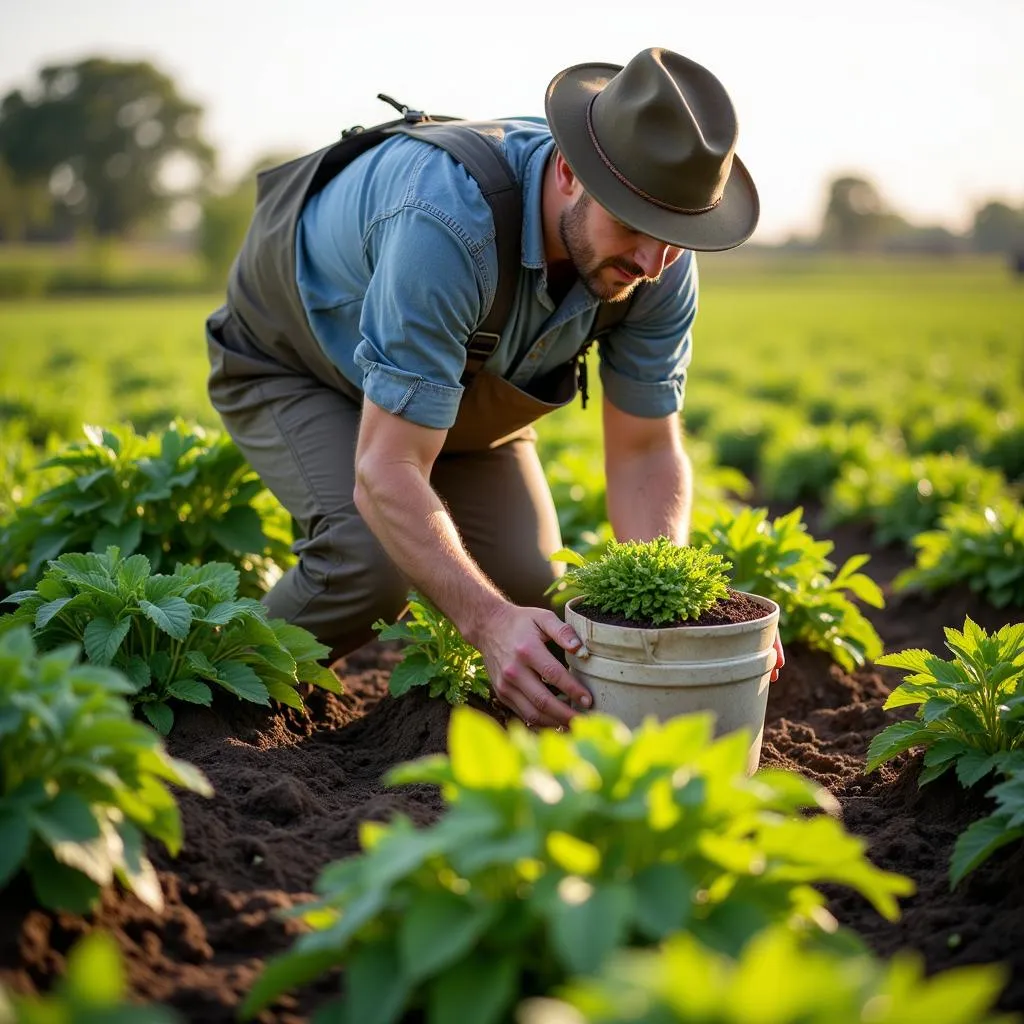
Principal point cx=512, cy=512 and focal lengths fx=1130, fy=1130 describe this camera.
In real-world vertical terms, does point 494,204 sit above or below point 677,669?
above

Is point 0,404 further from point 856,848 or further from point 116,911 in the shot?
point 856,848

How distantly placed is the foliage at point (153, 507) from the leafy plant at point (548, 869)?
261 cm

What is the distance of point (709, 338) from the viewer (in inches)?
1206

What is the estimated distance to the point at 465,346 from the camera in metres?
3.47

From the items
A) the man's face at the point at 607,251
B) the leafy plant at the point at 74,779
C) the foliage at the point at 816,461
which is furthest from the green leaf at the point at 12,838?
the foliage at the point at 816,461

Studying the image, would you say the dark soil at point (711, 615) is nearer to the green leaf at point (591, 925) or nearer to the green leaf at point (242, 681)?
the green leaf at point (242, 681)

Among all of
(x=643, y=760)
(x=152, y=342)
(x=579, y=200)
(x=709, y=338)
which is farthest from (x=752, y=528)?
(x=709, y=338)

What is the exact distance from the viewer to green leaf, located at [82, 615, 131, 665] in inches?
122

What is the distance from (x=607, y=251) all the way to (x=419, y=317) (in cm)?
59

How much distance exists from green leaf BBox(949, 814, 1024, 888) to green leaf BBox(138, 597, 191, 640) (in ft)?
6.52

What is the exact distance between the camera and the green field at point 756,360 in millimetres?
11348

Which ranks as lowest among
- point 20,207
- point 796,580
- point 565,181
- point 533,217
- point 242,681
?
point 20,207

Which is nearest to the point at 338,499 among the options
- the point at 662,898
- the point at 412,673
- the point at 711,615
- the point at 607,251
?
the point at 412,673

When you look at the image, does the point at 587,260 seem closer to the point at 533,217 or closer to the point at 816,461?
the point at 533,217
